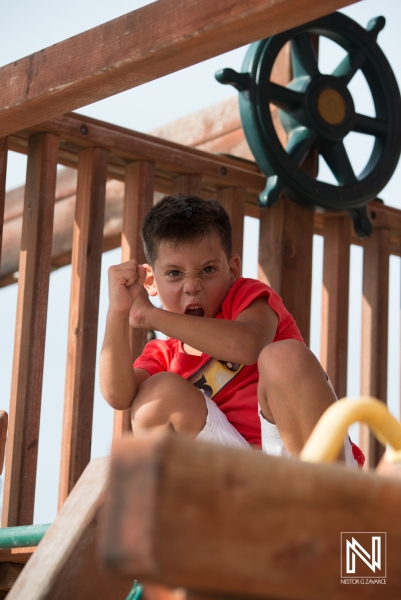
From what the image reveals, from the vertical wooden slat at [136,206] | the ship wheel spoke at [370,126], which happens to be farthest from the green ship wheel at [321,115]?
the vertical wooden slat at [136,206]

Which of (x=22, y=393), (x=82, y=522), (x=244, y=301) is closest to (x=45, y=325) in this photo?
(x=22, y=393)

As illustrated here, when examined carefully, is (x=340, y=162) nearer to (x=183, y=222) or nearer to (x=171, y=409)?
(x=183, y=222)

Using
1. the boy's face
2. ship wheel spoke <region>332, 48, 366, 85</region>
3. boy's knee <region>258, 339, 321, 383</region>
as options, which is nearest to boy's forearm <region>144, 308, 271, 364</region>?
the boy's face

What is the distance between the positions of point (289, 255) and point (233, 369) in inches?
30.6

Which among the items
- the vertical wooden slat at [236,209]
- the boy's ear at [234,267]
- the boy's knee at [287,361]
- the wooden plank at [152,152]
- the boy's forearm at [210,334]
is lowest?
the boy's knee at [287,361]

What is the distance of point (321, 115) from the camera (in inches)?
105

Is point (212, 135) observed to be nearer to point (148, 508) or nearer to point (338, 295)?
point (338, 295)

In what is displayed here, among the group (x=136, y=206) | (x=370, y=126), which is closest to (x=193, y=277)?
(x=136, y=206)

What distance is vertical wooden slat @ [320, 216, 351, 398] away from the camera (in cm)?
275

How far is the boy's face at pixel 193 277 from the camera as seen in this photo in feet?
6.52

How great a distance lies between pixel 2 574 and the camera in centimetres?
176

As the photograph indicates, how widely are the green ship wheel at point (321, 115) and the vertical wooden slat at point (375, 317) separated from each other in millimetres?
178

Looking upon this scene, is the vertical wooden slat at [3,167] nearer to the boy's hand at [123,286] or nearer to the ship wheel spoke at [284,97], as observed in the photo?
the boy's hand at [123,286]

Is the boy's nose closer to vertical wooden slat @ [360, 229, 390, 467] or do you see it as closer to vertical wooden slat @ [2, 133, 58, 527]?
vertical wooden slat @ [2, 133, 58, 527]
